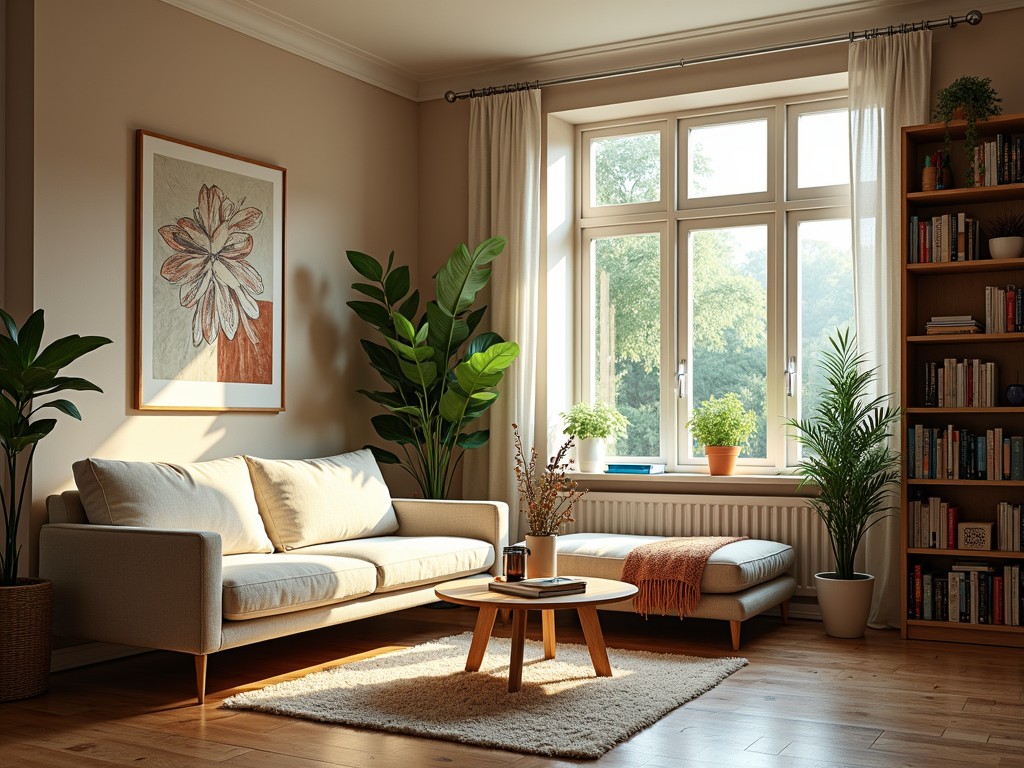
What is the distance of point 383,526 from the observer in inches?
208

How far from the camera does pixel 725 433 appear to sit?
18.9 ft

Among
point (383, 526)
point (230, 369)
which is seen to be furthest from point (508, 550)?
point (230, 369)

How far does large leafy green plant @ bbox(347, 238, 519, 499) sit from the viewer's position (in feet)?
18.4

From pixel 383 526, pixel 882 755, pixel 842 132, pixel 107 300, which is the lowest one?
pixel 882 755

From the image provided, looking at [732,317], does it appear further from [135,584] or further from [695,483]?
[135,584]

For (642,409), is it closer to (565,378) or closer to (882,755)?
(565,378)

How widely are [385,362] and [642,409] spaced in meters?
1.55

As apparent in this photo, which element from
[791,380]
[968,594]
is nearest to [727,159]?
[791,380]

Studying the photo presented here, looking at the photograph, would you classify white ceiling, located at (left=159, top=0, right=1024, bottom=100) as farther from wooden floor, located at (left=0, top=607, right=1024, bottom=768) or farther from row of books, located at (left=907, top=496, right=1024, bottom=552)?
wooden floor, located at (left=0, top=607, right=1024, bottom=768)

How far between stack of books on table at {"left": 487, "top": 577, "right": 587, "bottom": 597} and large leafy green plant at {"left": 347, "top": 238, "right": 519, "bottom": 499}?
1737 mm

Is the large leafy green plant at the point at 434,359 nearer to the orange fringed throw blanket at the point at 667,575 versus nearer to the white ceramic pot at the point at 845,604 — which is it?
the orange fringed throw blanket at the point at 667,575

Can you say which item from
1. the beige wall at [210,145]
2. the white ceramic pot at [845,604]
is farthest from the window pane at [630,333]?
the white ceramic pot at [845,604]

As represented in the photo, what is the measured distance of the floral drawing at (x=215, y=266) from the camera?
4.86 m

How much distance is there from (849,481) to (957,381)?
0.68 meters
